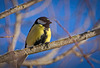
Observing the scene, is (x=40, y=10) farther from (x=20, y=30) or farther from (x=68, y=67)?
(x=68, y=67)

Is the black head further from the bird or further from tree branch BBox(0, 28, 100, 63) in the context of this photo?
tree branch BBox(0, 28, 100, 63)

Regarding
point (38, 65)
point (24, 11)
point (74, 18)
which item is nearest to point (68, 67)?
point (38, 65)

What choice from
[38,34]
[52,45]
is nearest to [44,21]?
[38,34]

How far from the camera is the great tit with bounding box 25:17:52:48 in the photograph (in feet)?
2.16

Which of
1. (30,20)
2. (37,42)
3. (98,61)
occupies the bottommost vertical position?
(98,61)

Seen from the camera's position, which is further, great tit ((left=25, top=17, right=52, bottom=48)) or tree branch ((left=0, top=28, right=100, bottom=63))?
great tit ((left=25, top=17, right=52, bottom=48))

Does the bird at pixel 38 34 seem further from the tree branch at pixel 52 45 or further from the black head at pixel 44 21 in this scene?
the tree branch at pixel 52 45

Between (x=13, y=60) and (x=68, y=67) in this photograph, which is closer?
(x=13, y=60)

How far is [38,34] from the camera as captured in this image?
66 centimetres

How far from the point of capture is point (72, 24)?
669 millimetres

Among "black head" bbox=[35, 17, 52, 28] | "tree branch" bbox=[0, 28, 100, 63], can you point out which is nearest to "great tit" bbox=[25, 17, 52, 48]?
"black head" bbox=[35, 17, 52, 28]

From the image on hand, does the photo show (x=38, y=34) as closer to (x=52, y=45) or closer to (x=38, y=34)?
(x=38, y=34)

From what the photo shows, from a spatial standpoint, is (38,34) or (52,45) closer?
(52,45)

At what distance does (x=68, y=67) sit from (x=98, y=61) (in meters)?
0.16
